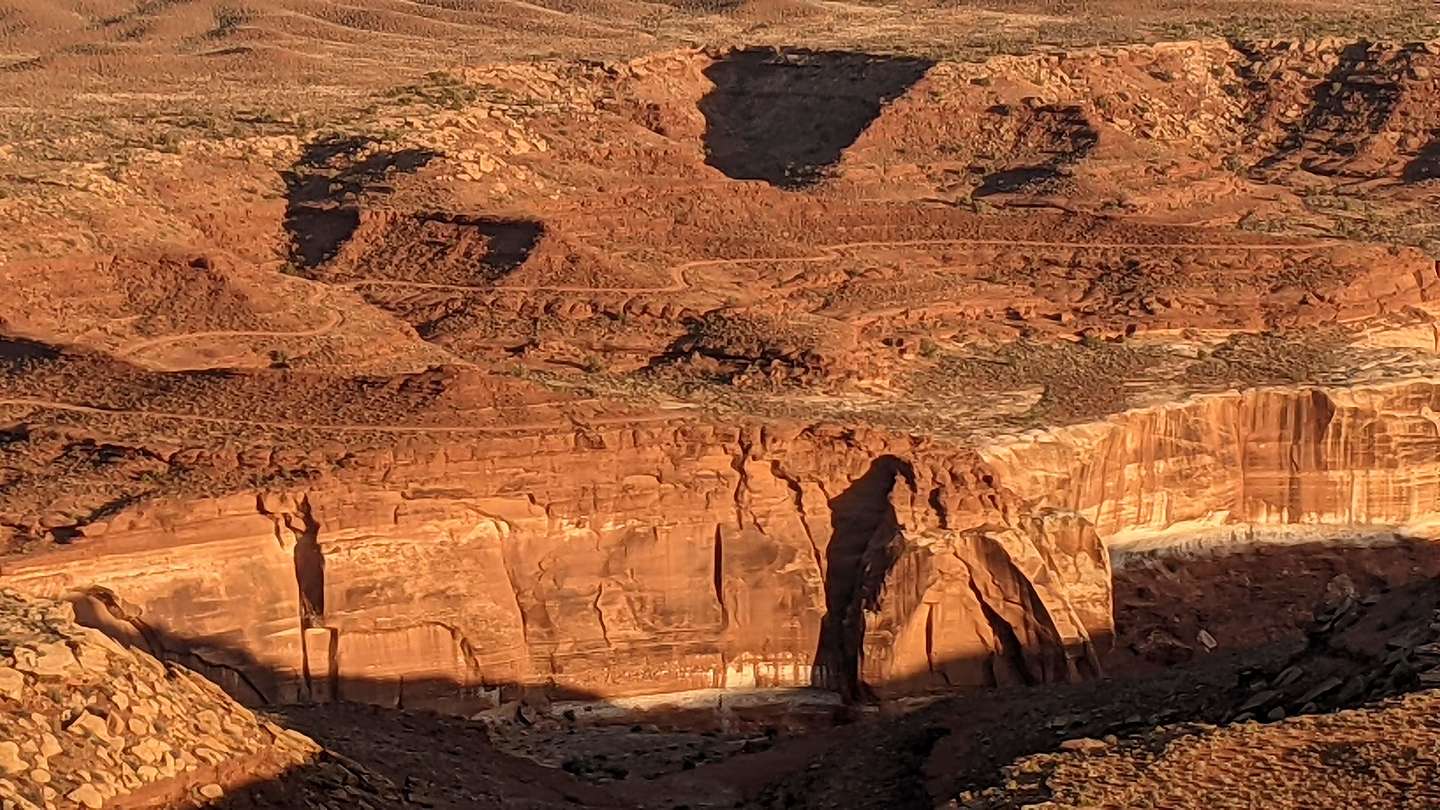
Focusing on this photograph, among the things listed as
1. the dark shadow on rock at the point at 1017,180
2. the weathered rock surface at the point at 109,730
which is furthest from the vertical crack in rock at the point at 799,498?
the dark shadow on rock at the point at 1017,180

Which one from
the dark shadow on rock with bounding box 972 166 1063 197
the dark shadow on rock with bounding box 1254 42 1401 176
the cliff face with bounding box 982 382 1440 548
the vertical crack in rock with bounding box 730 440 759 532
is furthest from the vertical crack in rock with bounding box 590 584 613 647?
the dark shadow on rock with bounding box 1254 42 1401 176

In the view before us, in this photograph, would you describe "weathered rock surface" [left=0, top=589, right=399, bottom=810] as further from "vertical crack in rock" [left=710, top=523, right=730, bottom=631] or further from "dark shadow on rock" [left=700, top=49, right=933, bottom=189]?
"dark shadow on rock" [left=700, top=49, right=933, bottom=189]

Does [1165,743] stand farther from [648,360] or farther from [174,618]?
[648,360]

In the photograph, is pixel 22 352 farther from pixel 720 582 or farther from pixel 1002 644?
pixel 1002 644

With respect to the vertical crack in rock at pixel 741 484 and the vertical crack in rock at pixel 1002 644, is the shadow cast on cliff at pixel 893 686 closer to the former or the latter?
the vertical crack in rock at pixel 1002 644

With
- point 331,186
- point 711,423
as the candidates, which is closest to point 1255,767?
point 711,423

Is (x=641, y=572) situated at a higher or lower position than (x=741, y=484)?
lower
